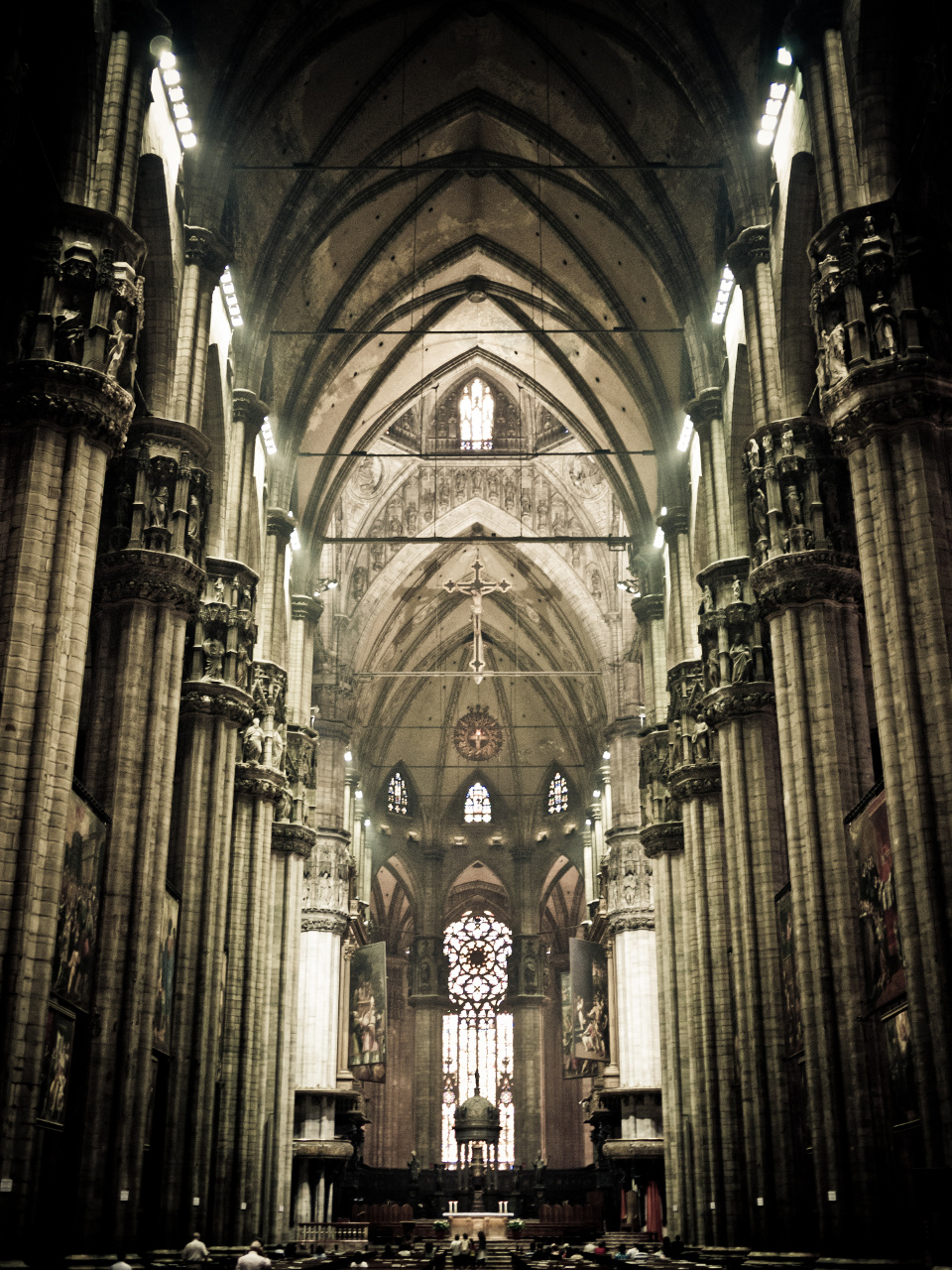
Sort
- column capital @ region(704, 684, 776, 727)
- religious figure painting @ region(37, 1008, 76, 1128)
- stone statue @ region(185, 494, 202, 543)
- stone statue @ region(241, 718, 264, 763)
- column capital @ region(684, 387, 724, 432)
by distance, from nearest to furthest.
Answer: religious figure painting @ region(37, 1008, 76, 1128) → stone statue @ region(185, 494, 202, 543) → column capital @ region(704, 684, 776, 727) → column capital @ region(684, 387, 724, 432) → stone statue @ region(241, 718, 264, 763)

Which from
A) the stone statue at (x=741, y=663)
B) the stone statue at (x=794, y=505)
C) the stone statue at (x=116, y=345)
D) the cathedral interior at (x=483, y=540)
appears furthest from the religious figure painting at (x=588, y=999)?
the stone statue at (x=116, y=345)

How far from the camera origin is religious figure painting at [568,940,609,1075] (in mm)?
41625

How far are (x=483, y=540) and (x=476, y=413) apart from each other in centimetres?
769

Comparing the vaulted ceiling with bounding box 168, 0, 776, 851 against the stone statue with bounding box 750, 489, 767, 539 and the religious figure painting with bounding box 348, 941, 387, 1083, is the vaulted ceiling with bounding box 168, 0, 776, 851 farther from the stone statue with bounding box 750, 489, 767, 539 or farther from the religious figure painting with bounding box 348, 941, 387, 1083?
the religious figure painting with bounding box 348, 941, 387, 1083

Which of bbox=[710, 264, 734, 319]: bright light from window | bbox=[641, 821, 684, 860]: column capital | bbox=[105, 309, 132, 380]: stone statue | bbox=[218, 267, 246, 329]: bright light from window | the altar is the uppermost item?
bbox=[218, 267, 246, 329]: bright light from window

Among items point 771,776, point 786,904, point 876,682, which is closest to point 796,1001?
point 786,904

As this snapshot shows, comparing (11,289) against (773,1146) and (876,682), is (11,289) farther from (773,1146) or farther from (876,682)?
(773,1146)

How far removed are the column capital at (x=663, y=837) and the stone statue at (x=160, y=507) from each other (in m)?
15.0

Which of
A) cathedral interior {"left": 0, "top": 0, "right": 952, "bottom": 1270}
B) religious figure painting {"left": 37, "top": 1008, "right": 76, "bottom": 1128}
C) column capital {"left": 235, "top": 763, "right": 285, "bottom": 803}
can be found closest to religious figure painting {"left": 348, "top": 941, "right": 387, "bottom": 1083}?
cathedral interior {"left": 0, "top": 0, "right": 952, "bottom": 1270}

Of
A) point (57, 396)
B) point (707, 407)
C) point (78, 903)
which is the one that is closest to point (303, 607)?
point (707, 407)

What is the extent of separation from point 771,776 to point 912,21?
11.5m

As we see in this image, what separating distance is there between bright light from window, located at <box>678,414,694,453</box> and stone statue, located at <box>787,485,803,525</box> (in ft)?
34.4

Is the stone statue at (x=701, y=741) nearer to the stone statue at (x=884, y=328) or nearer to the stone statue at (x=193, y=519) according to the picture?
the stone statue at (x=193, y=519)

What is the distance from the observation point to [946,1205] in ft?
39.0
